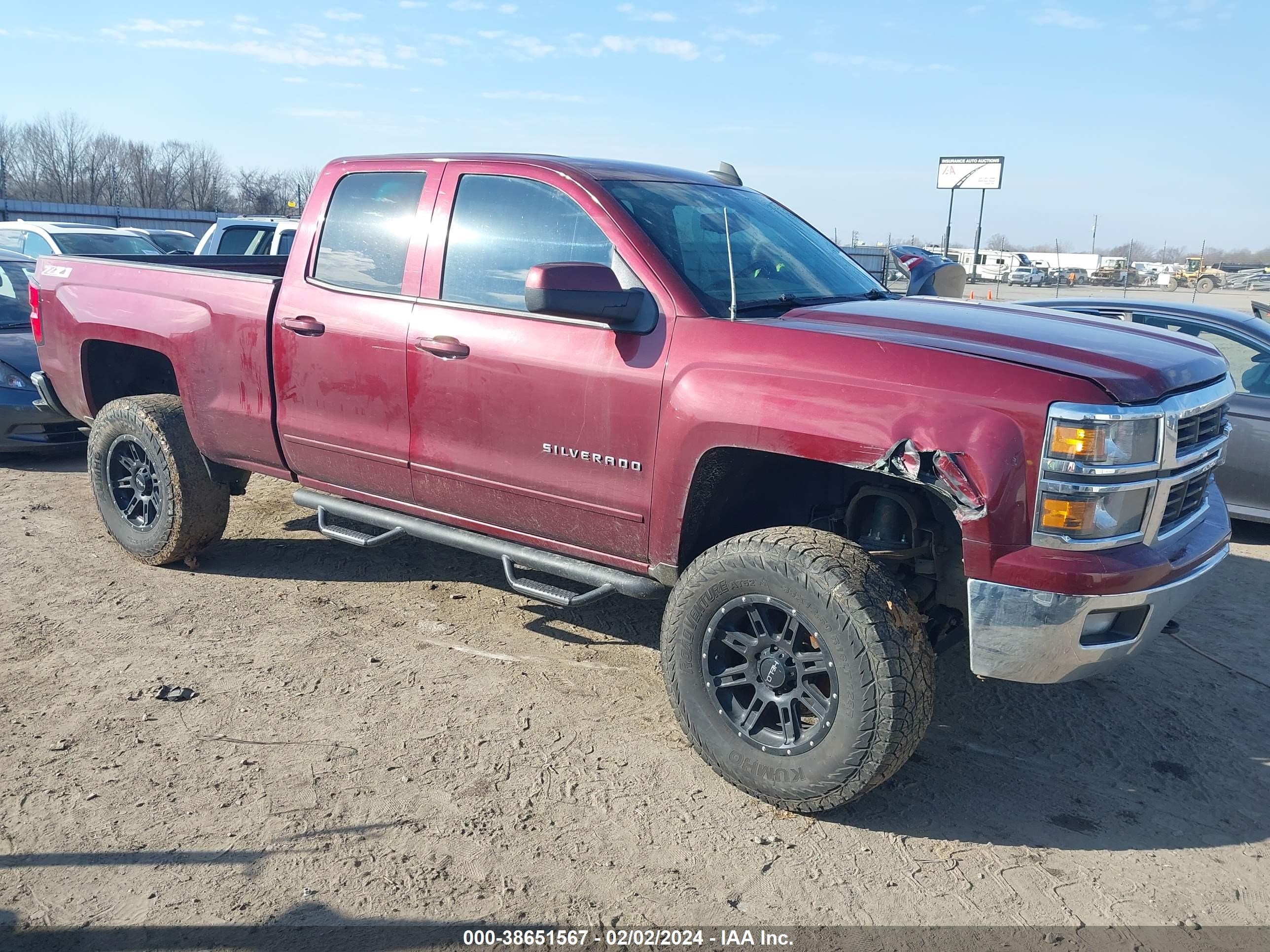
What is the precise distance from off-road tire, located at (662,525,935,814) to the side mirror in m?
0.85

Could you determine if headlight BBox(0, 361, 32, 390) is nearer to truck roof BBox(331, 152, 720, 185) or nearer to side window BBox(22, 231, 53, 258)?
truck roof BBox(331, 152, 720, 185)

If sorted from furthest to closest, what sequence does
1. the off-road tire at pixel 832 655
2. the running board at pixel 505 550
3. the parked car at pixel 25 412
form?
the parked car at pixel 25 412
the running board at pixel 505 550
the off-road tire at pixel 832 655

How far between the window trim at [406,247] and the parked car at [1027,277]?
4713 cm

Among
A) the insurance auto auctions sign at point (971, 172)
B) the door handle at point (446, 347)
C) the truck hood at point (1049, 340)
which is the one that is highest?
the insurance auto auctions sign at point (971, 172)

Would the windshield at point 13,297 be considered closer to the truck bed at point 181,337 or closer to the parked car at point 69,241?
the truck bed at point 181,337

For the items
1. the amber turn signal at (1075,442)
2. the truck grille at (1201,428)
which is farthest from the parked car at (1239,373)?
the amber turn signal at (1075,442)

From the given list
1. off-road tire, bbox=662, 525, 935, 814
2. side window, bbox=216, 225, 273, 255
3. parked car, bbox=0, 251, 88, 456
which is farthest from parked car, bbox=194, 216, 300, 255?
off-road tire, bbox=662, 525, 935, 814

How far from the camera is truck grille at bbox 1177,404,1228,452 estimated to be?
316cm

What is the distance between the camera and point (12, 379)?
7.77 metres

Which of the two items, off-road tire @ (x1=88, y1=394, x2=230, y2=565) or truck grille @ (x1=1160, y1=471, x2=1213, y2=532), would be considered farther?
off-road tire @ (x1=88, y1=394, x2=230, y2=565)

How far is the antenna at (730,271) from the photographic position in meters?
Result: 3.57

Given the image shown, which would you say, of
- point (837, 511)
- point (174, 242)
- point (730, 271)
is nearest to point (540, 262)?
point (730, 271)

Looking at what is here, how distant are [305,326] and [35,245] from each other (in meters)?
14.5

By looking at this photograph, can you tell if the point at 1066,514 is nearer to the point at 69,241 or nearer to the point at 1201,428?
the point at 1201,428
